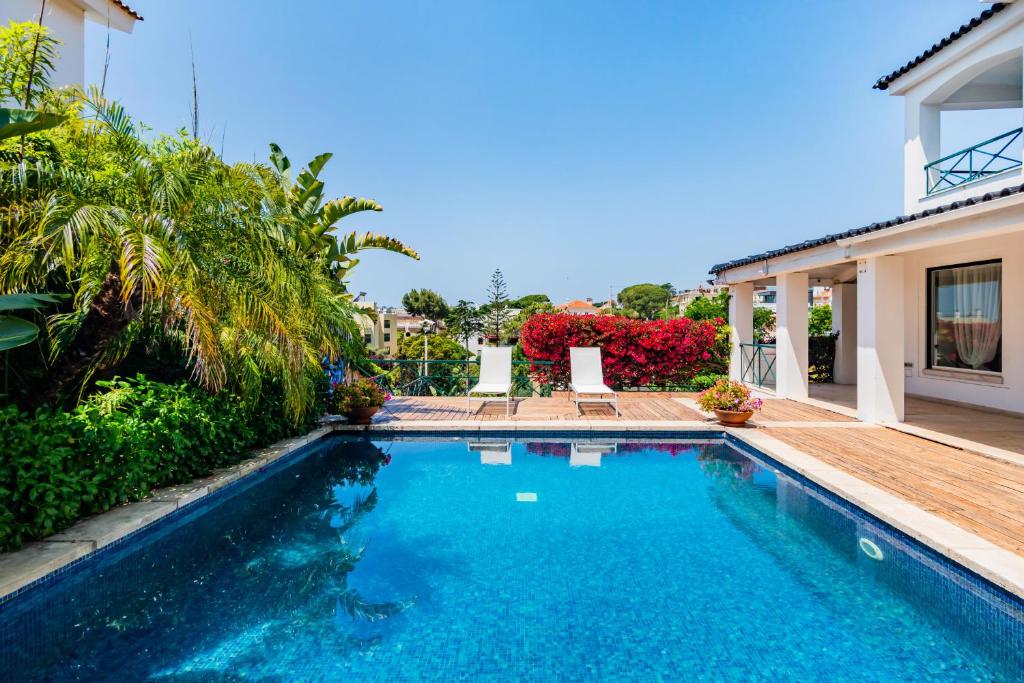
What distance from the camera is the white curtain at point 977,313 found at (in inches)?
379

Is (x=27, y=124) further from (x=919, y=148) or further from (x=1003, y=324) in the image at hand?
(x=919, y=148)

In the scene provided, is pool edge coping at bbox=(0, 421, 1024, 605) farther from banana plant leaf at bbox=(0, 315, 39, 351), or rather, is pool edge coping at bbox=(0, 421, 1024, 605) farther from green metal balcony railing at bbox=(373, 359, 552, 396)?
green metal balcony railing at bbox=(373, 359, 552, 396)

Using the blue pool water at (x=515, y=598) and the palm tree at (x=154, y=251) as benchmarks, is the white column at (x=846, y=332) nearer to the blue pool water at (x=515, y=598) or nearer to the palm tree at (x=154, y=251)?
the blue pool water at (x=515, y=598)

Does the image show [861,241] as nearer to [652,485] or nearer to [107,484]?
[652,485]

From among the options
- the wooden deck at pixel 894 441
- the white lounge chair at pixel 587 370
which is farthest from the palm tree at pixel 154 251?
the white lounge chair at pixel 587 370

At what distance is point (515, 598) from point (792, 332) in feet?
30.5

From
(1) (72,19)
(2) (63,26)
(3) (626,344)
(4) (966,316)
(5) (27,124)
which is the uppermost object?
(1) (72,19)

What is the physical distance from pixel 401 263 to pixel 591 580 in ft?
31.4

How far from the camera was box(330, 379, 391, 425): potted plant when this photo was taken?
347 inches

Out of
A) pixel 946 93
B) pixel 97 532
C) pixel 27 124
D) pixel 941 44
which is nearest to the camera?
pixel 27 124

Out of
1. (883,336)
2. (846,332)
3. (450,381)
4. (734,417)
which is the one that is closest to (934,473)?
(734,417)

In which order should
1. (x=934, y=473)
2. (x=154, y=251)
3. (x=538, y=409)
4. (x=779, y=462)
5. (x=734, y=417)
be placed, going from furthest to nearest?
(x=538, y=409), (x=734, y=417), (x=779, y=462), (x=934, y=473), (x=154, y=251)

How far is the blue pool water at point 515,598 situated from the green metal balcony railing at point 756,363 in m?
7.57

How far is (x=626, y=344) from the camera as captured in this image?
41.1ft
